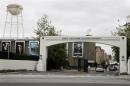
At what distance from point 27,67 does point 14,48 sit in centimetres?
3557

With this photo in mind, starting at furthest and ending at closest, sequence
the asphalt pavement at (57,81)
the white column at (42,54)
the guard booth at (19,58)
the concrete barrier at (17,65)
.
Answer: the white column at (42,54) < the guard booth at (19,58) < the concrete barrier at (17,65) < the asphalt pavement at (57,81)

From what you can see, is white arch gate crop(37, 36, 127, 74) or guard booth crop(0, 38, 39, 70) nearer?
guard booth crop(0, 38, 39, 70)

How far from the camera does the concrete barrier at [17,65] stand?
63469 millimetres

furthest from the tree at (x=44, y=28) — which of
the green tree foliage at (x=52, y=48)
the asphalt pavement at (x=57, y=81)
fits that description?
the asphalt pavement at (x=57, y=81)

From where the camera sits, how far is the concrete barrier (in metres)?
63.5

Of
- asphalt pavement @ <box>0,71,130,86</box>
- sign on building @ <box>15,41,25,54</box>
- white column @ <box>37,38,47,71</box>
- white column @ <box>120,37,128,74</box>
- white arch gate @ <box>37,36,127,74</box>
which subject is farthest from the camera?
sign on building @ <box>15,41,25,54</box>

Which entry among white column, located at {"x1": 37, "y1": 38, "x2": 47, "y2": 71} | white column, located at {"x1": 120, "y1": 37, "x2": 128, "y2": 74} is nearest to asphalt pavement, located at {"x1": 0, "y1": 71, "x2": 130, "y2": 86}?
white column, located at {"x1": 120, "y1": 37, "x2": 128, "y2": 74}

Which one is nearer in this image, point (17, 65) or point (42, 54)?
point (17, 65)

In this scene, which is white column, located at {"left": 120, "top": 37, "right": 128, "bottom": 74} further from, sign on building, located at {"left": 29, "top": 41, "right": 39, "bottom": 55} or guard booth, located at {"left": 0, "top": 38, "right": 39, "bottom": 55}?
guard booth, located at {"left": 0, "top": 38, "right": 39, "bottom": 55}

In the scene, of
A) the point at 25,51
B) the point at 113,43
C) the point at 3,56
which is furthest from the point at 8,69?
the point at 25,51

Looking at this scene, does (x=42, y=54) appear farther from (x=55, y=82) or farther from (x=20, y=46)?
(x=55, y=82)

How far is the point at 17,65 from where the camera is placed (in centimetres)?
6888

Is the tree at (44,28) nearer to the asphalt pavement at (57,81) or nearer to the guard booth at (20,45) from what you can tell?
the guard booth at (20,45)

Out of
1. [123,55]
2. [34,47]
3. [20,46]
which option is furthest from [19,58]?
[20,46]
